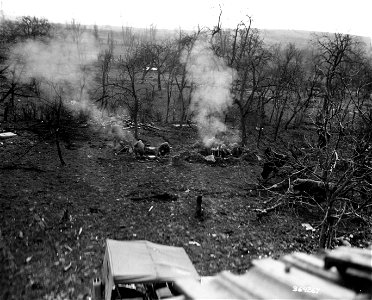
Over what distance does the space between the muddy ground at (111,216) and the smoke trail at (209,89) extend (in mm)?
7961

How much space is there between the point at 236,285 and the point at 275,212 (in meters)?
10.3

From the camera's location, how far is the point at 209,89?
80.6ft

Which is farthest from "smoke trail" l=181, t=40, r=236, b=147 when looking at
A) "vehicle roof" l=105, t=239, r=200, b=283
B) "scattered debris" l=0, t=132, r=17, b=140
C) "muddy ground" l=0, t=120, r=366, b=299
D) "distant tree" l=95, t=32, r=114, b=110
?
"vehicle roof" l=105, t=239, r=200, b=283

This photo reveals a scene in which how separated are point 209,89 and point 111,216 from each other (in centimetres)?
1623

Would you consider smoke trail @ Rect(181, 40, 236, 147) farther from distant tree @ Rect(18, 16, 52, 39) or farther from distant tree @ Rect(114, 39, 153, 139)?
distant tree @ Rect(18, 16, 52, 39)

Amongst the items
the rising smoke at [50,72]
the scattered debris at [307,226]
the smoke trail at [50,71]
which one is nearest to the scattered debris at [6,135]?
the rising smoke at [50,72]

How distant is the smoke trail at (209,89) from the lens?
2375 cm

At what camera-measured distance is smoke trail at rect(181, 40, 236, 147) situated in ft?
77.9

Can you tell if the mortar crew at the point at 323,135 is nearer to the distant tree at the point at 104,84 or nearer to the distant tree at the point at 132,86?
the distant tree at the point at 132,86

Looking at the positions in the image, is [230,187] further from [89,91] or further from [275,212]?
[89,91]

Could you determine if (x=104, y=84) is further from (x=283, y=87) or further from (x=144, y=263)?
(x=144, y=263)

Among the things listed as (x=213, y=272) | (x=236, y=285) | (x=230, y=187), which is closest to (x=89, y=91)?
(x=230, y=187)

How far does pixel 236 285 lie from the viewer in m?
1.94

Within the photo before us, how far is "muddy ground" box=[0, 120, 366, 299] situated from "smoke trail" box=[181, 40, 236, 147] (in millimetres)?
7961
